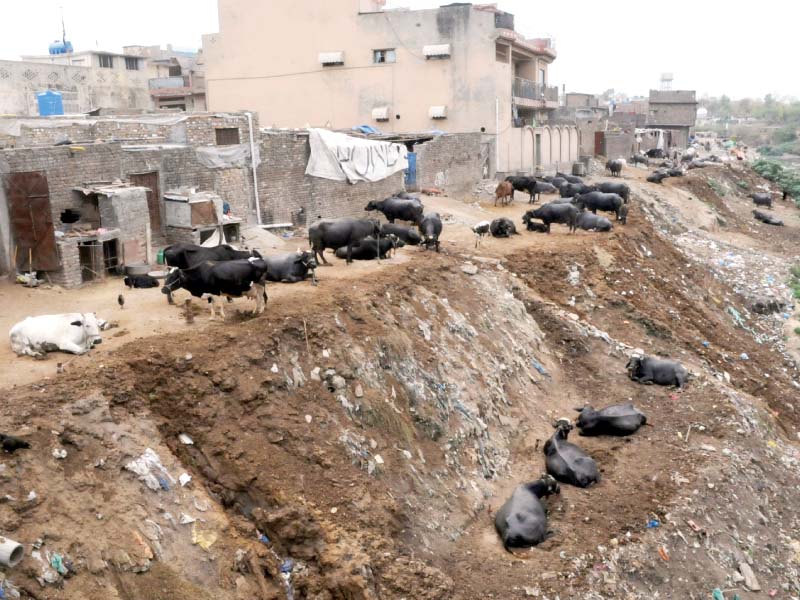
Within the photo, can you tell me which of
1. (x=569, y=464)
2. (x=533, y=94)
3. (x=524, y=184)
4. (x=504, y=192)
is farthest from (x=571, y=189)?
(x=569, y=464)

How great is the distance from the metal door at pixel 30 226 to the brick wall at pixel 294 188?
628 cm

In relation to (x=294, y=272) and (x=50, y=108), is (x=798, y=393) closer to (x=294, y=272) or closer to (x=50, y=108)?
(x=294, y=272)

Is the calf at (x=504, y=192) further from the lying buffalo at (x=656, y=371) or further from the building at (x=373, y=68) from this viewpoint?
the lying buffalo at (x=656, y=371)

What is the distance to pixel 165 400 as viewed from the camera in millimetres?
9102

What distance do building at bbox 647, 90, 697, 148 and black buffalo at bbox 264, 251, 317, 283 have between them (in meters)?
57.4

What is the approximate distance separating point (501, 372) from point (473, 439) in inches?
89.8

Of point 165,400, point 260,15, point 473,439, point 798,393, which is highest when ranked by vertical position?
point 260,15

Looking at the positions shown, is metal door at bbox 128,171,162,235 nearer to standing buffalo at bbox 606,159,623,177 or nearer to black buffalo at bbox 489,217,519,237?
black buffalo at bbox 489,217,519,237

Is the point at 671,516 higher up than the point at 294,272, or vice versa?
the point at 294,272

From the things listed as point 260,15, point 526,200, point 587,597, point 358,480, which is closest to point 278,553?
point 358,480

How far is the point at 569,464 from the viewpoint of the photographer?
11531 mm

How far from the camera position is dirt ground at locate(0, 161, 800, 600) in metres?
7.73

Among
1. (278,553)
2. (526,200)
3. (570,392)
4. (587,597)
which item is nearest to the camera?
(278,553)

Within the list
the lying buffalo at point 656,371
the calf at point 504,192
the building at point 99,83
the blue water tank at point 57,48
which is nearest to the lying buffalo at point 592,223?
the calf at point 504,192
